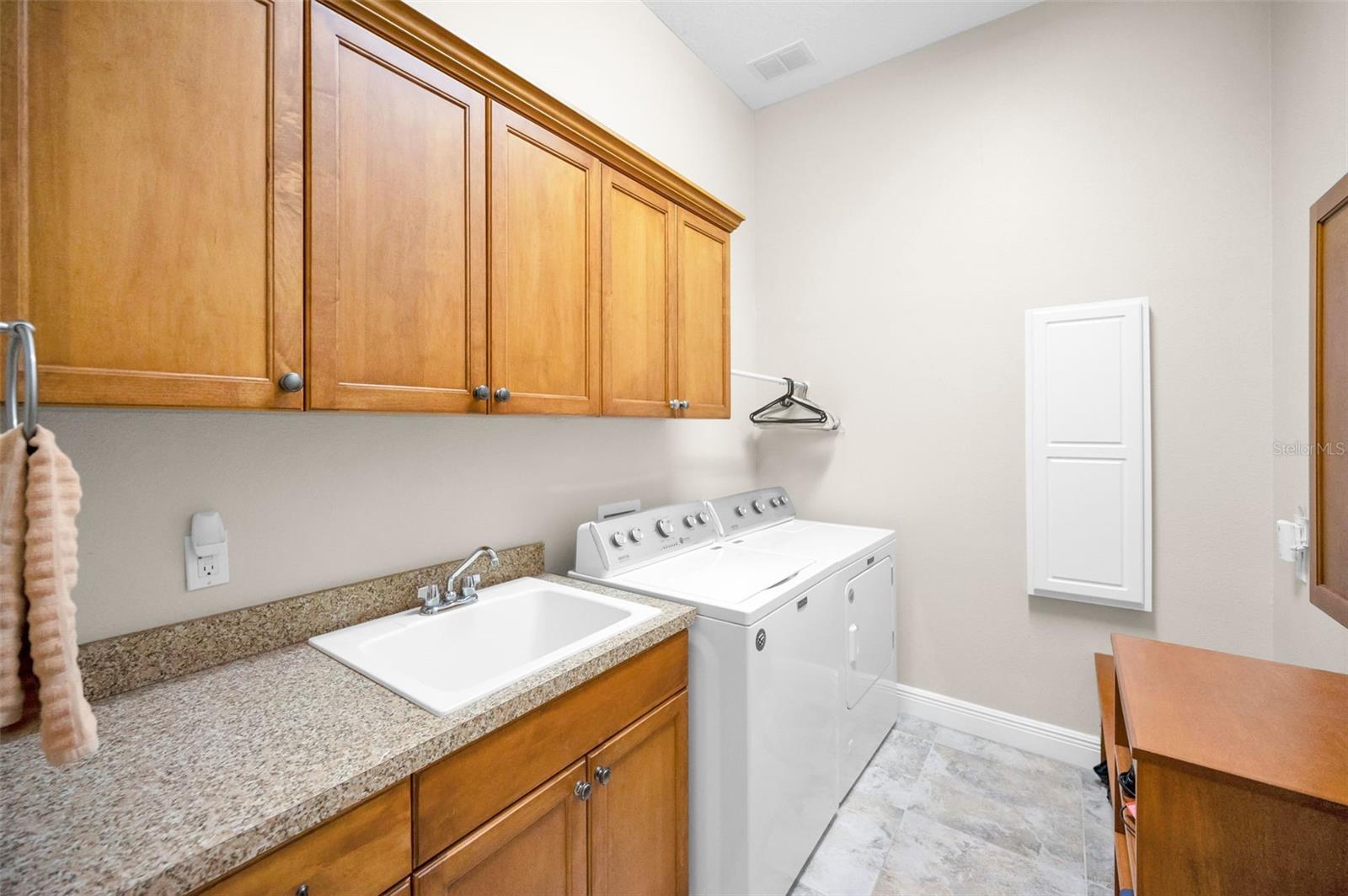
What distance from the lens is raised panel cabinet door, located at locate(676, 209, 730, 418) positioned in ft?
6.49

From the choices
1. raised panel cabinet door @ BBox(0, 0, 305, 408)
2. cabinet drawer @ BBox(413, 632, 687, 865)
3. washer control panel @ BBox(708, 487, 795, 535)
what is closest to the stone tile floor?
cabinet drawer @ BBox(413, 632, 687, 865)

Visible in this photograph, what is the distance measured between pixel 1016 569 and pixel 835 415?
103 centimetres

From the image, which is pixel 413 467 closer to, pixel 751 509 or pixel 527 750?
pixel 527 750

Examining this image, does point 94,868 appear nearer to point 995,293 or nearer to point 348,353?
→ point 348,353

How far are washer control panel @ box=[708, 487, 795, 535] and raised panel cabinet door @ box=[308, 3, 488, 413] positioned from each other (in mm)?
1304

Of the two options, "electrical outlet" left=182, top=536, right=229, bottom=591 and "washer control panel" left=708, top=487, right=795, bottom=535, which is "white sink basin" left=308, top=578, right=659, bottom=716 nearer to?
"electrical outlet" left=182, top=536, right=229, bottom=591

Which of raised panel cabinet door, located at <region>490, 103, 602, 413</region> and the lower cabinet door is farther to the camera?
raised panel cabinet door, located at <region>490, 103, 602, 413</region>

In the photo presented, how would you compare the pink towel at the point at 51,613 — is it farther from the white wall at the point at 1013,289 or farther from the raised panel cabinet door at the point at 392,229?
the white wall at the point at 1013,289

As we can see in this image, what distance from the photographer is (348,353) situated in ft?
3.54

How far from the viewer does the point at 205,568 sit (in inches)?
46.5

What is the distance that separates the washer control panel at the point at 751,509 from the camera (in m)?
2.38

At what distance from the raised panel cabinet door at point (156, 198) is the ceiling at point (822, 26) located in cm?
196

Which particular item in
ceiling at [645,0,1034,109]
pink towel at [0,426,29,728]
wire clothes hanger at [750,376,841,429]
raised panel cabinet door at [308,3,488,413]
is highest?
ceiling at [645,0,1034,109]

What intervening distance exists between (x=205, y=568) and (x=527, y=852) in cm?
88
